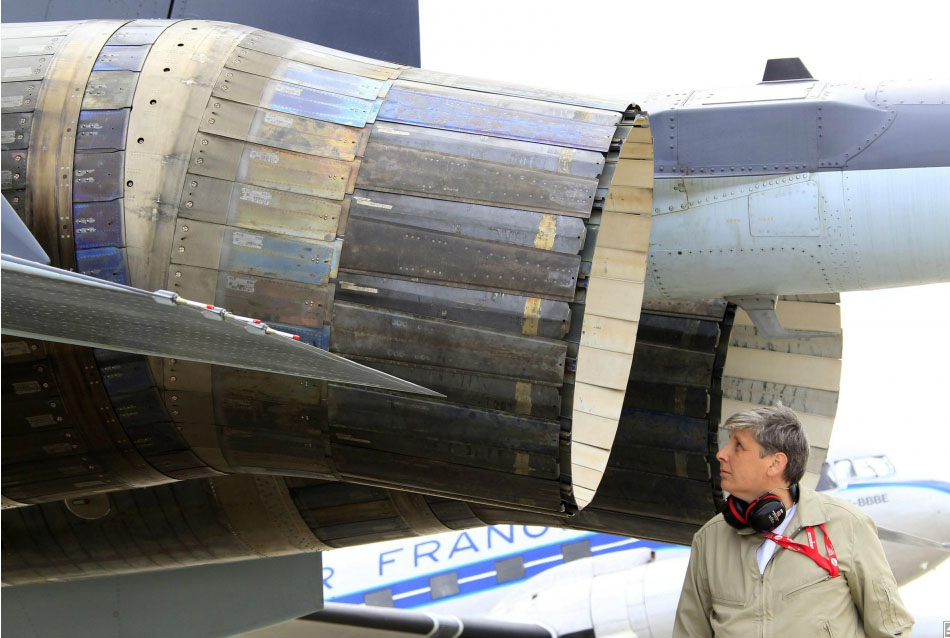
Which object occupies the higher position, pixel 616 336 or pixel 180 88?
pixel 180 88

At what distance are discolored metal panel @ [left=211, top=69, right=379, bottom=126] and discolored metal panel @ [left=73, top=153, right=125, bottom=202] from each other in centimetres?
50

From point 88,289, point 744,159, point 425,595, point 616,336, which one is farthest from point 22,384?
point 425,595

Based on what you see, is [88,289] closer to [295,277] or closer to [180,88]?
[295,277]

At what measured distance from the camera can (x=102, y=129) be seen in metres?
4.35

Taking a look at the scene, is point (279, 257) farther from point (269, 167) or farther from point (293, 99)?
point (293, 99)

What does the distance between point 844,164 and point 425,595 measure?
12488mm

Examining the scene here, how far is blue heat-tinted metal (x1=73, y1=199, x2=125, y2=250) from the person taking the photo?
13.9ft

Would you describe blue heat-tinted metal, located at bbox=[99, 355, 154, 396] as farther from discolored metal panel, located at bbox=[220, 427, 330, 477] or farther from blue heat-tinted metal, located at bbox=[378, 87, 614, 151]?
blue heat-tinted metal, located at bbox=[378, 87, 614, 151]

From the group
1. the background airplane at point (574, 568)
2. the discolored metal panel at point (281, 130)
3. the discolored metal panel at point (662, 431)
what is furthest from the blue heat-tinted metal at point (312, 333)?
the background airplane at point (574, 568)


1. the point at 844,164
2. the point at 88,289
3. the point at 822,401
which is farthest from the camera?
the point at 822,401

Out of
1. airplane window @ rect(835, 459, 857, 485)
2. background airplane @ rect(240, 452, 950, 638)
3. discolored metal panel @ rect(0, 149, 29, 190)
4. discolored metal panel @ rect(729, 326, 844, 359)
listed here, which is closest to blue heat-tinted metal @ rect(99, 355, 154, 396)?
discolored metal panel @ rect(0, 149, 29, 190)

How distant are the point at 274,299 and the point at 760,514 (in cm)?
204

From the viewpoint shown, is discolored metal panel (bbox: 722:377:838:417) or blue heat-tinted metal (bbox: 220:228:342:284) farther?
discolored metal panel (bbox: 722:377:838:417)

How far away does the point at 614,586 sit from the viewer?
499 inches
